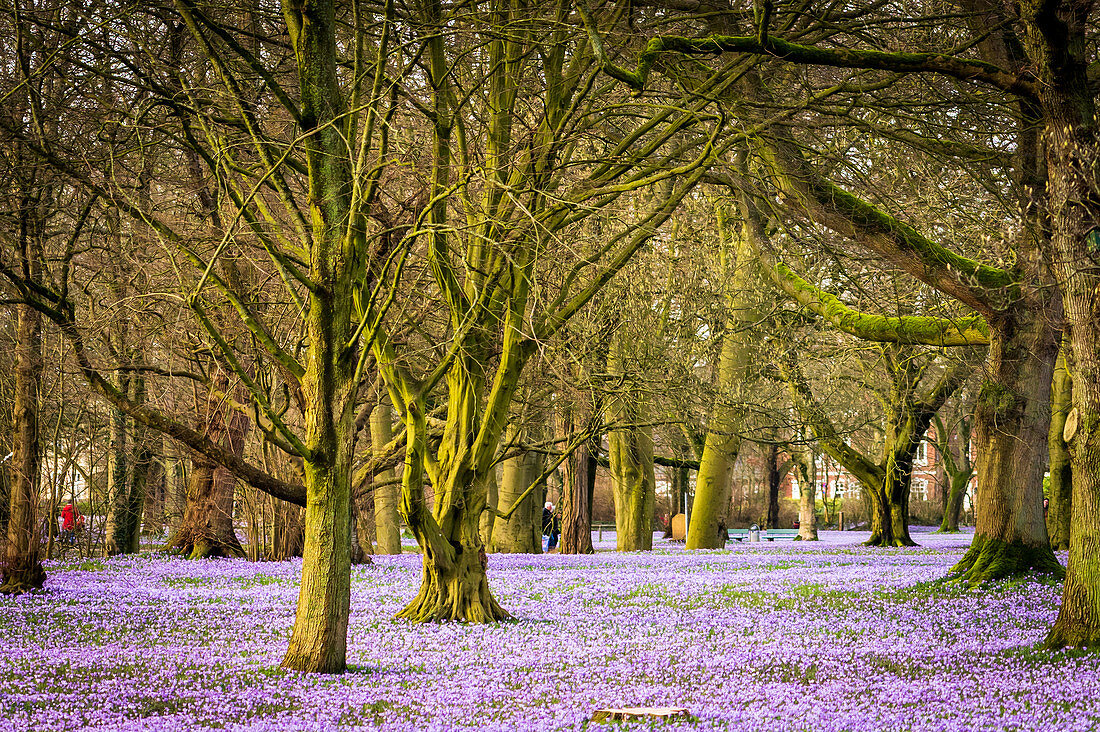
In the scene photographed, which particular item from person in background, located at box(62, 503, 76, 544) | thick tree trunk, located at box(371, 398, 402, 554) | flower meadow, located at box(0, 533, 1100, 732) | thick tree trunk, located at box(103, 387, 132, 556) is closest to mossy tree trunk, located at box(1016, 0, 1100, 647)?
flower meadow, located at box(0, 533, 1100, 732)

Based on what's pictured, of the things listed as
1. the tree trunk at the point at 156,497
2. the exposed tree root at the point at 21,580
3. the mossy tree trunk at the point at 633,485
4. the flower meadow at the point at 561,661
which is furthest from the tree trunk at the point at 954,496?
the exposed tree root at the point at 21,580

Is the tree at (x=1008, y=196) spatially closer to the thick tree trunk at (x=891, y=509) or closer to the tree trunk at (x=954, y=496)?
the thick tree trunk at (x=891, y=509)

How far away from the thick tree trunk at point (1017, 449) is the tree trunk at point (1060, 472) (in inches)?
323

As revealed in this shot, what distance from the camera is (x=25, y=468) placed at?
35.6ft

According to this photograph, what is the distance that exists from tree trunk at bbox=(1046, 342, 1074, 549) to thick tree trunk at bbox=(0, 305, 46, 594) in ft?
62.3

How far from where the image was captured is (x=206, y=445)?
8602 millimetres

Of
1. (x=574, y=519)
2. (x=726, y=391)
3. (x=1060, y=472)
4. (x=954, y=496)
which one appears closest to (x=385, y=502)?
(x=574, y=519)

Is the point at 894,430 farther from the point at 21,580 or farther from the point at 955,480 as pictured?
the point at 21,580

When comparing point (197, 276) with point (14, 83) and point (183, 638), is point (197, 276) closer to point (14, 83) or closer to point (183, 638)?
point (14, 83)

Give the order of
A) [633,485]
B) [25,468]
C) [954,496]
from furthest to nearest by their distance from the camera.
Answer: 1. [954,496]
2. [633,485]
3. [25,468]

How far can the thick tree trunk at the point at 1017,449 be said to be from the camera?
12422 mm

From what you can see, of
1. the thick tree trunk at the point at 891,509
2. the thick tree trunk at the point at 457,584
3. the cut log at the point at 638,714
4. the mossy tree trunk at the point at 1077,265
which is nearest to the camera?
the cut log at the point at 638,714

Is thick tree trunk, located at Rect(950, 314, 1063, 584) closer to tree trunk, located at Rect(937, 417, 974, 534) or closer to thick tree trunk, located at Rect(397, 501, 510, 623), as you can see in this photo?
thick tree trunk, located at Rect(397, 501, 510, 623)

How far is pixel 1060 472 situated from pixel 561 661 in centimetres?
1759
